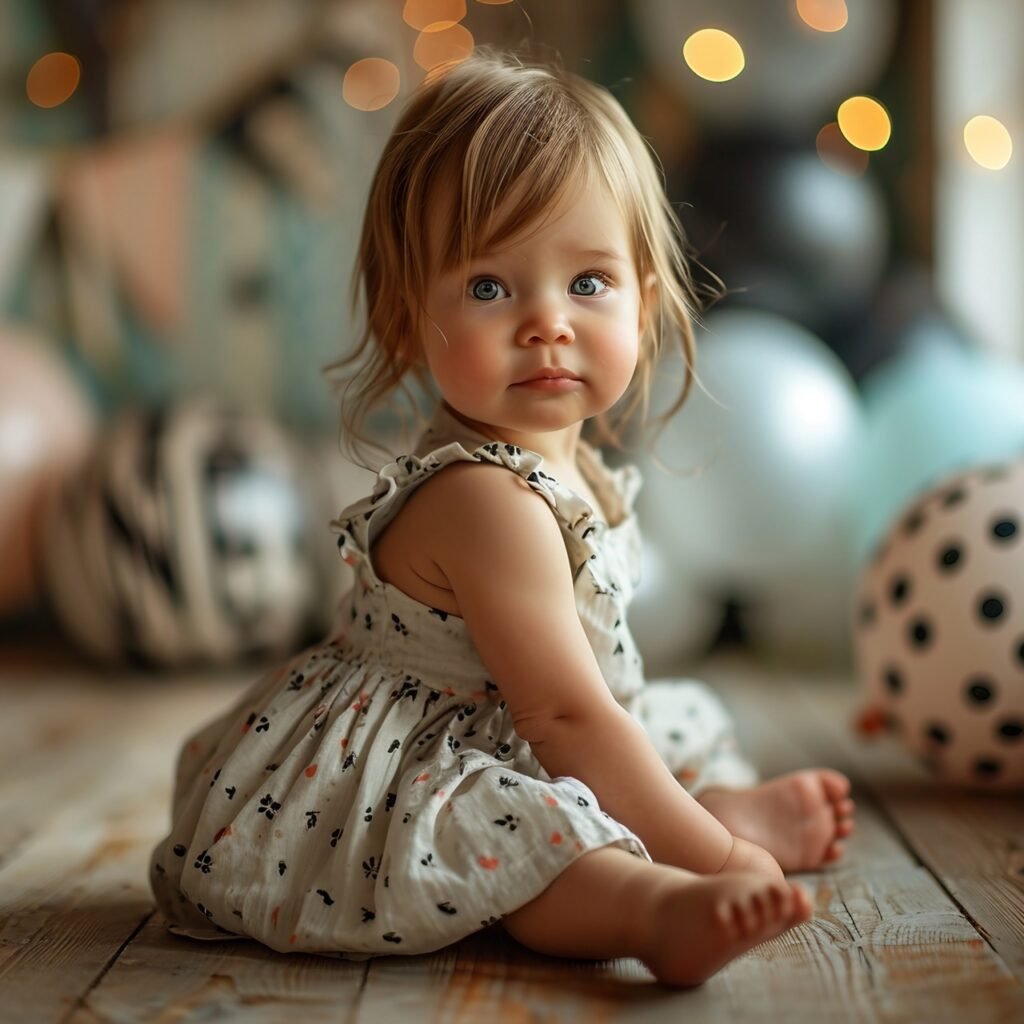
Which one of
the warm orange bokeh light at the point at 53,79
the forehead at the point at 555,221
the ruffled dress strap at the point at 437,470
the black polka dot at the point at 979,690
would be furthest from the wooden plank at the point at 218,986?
the warm orange bokeh light at the point at 53,79

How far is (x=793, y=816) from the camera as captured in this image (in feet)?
3.66

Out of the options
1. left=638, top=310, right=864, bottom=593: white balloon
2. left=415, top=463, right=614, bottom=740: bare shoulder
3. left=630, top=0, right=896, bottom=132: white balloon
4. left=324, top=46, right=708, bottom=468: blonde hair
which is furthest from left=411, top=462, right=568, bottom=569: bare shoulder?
left=630, top=0, right=896, bottom=132: white balloon

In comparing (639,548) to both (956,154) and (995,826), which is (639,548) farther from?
(956,154)

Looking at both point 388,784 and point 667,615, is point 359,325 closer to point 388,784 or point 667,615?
point 667,615

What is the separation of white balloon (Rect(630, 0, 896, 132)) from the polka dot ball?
3.46 feet

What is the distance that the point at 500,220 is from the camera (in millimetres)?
957

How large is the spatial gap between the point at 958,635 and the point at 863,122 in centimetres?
155

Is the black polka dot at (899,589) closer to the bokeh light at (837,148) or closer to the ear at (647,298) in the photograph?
the ear at (647,298)

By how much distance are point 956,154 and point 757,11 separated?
47cm

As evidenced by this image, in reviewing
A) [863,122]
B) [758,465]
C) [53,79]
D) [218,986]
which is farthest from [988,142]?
[218,986]

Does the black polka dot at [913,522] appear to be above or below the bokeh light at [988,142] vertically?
below

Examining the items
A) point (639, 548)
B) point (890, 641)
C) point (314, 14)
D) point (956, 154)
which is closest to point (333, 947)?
point (639, 548)

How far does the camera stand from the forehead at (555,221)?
3.14 feet

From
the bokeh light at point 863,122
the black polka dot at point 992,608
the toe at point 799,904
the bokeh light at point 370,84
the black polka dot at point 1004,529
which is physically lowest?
the toe at point 799,904
